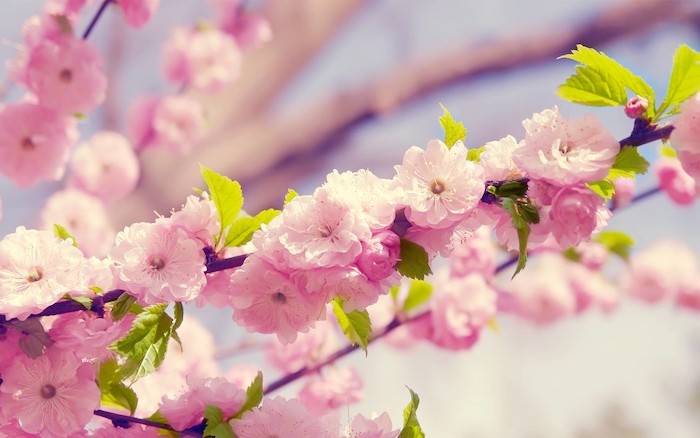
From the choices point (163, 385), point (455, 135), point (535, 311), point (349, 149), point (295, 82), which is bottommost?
point (535, 311)

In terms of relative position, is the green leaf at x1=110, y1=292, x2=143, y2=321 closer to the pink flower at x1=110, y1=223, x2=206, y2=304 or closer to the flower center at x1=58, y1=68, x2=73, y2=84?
the pink flower at x1=110, y1=223, x2=206, y2=304

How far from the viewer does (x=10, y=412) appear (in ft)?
2.48

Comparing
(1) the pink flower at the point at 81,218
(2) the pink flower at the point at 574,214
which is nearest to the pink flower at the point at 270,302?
(2) the pink flower at the point at 574,214

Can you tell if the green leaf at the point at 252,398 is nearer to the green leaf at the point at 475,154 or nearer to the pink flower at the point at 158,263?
the pink flower at the point at 158,263

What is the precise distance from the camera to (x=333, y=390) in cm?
141

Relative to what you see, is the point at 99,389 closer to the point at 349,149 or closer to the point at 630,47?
the point at 349,149

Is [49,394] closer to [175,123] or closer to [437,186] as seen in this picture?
[437,186]

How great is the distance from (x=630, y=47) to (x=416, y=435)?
2.56 meters

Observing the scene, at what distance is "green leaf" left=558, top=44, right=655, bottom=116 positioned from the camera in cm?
70

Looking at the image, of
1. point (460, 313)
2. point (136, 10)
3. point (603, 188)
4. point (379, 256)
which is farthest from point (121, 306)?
point (460, 313)

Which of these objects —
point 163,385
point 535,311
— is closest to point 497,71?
point 535,311

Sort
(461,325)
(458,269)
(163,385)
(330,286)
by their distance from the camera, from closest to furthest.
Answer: (330,286) → (163,385) → (461,325) → (458,269)

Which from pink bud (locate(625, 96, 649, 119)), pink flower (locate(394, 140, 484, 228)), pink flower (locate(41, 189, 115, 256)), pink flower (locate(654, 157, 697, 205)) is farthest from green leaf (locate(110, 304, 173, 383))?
pink flower (locate(41, 189, 115, 256))

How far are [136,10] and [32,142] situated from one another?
12.8 inches
